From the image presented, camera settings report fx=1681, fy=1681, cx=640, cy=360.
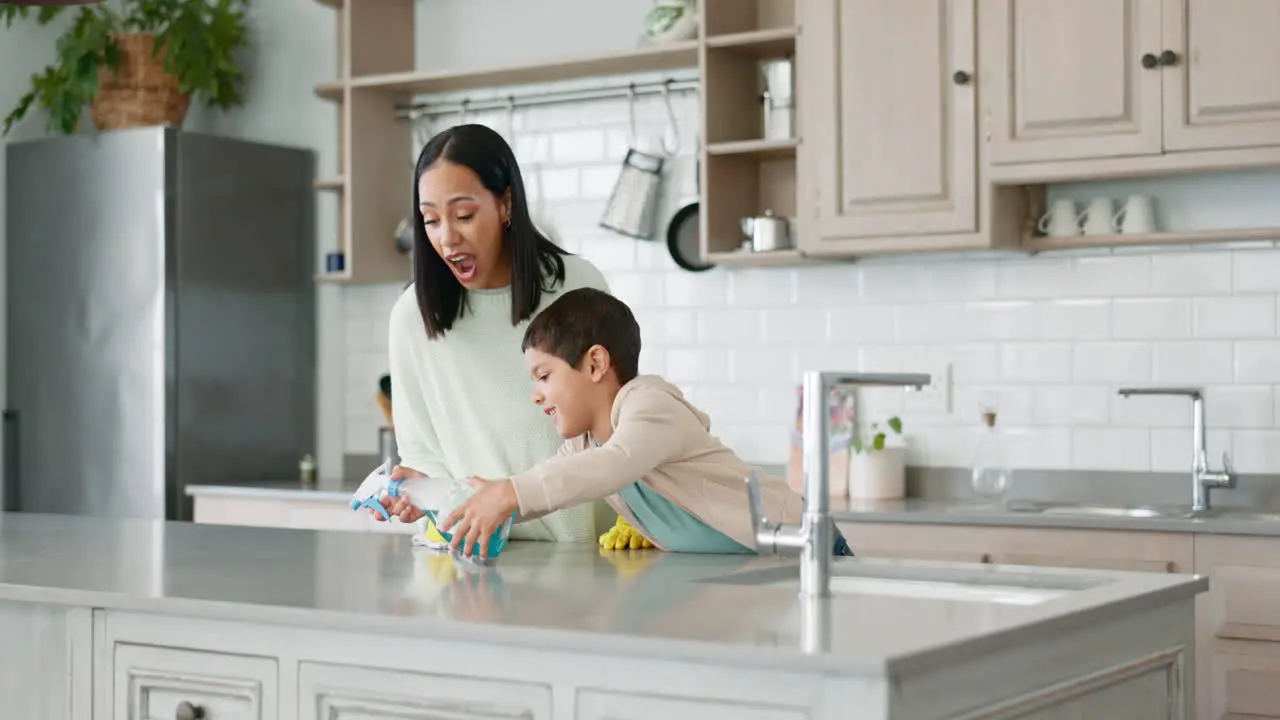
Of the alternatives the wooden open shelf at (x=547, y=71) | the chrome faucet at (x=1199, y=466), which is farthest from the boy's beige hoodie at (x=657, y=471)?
the wooden open shelf at (x=547, y=71)

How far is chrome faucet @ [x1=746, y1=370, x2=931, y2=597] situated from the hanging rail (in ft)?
9.36

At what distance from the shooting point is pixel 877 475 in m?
4.36

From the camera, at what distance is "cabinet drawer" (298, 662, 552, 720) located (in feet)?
5.93

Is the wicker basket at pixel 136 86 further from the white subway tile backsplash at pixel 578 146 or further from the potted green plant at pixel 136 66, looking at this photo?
the white subway tile backsplash at pixel 578 146

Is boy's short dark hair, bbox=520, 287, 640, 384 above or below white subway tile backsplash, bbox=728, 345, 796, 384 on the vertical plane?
above

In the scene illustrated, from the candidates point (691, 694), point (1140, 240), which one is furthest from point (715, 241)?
point (691, 694)

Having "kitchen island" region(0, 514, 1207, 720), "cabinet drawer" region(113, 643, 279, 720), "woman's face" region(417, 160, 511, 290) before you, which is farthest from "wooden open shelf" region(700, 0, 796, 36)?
"cabinet drawer" region(113, 643, 279, 720)

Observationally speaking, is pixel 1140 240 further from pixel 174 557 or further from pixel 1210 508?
pixel 174 557

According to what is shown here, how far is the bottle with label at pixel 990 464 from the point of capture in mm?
4234

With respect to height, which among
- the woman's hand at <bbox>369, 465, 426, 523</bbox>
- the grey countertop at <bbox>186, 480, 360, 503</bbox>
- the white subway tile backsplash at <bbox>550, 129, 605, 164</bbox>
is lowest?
the grey countertop at <bbox>186, 480, 360, 503</bbox>

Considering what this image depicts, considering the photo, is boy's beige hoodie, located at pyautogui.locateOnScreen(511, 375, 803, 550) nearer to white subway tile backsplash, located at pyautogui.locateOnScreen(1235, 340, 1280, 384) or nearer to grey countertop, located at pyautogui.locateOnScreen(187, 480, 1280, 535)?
grey countertop, located at pyautogui.locateOnScreen(187, 480, 1280, 535)

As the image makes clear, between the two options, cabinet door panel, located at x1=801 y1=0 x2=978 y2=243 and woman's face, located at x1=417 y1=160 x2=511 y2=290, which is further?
cabinet door panel, located at x1=801 y1=0 x2=978 y2=243

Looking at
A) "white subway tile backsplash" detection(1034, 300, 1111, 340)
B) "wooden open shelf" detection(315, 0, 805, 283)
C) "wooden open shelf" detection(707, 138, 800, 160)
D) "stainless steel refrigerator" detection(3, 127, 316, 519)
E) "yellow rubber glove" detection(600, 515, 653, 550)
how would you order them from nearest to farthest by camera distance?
1. "yellow rubber glove" detection(600, 515, 653, 550)
2. "white subway tile backsplash" detection(1034, 300, 1111, 340)
3. "wooden open shelf" detection(707, 138, 800, 160)
4. "wooden open shelf" detection(315, 0, 805, 283)
5. "stainless steel refrigerator" detection(3, 127, 316, 519)

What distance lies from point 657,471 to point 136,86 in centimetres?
343
